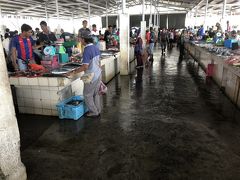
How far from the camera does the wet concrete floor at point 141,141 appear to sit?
9.15 feet

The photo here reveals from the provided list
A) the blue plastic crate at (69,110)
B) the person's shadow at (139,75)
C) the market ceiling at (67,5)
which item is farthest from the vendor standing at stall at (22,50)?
the market ceiling at (67,5)

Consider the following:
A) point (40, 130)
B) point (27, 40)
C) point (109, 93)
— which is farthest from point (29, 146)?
point (109, 93)

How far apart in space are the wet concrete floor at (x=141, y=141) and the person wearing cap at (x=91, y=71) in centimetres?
31

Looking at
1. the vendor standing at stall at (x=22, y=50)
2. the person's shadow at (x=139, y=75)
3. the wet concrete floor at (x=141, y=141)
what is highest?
the vendor standing at stall at (x=22, y=50)

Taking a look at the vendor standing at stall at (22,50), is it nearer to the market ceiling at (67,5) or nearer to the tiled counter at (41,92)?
the tiled counter at (41,92)

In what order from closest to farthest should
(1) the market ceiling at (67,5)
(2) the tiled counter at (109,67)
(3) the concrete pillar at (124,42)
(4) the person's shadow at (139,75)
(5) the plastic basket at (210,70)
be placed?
1. (2) the tiled counter at (109,67)
2. (3) the concrete pillar at (124,42)
3. (4) the person's shadow at (139,75)
4. (5) the plastic basket at (210,70)
5. (1) the market ceiling at (67,5)

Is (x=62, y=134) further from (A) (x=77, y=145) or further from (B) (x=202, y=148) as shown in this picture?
(B) (x=202, y=148)

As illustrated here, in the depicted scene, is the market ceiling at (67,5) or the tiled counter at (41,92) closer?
the tiled counter at (41,92)

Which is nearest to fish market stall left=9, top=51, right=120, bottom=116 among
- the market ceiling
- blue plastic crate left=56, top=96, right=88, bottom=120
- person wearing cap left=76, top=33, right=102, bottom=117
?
blue plastic crate left=56, top=96, right=88, bottom=120

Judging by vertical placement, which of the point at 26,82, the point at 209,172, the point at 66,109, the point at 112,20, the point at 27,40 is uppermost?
the point at 112,20

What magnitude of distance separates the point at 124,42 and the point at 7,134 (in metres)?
6.38

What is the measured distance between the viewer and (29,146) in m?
3.43

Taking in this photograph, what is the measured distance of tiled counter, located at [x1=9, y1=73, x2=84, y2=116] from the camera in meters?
4.16

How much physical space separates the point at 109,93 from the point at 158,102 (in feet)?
5.19
